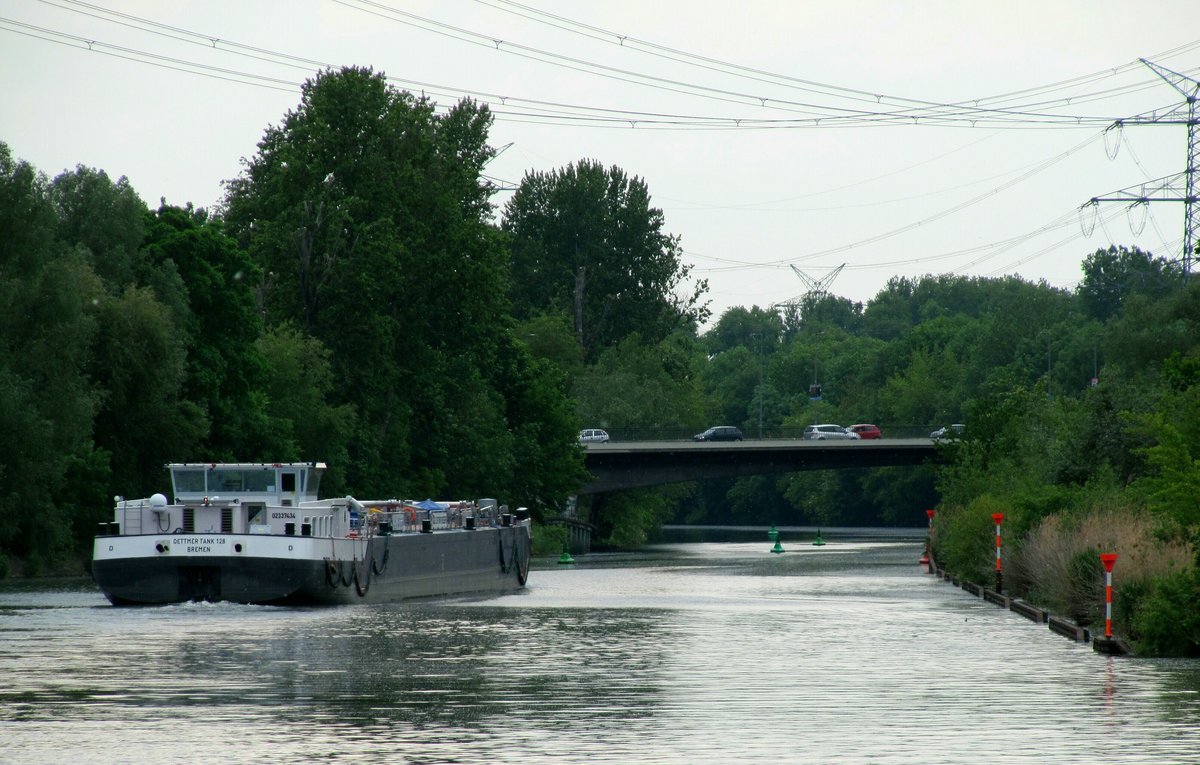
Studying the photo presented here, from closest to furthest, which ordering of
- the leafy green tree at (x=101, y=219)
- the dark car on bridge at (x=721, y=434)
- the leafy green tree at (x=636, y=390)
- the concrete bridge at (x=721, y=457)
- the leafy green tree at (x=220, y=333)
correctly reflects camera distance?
1. the leafy green tree at (x=101, y=219)
2. the leafy green tree at (x=220, y=333)
3. the concrete bridge at (x=721, y=457)
4. the dark car on bridge at (x=721, y=434)
5. the leafy green tree at (x=636, y=390)

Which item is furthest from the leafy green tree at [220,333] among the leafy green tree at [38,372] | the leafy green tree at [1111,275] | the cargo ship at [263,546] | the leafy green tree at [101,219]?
the leafy green tree at [1111,275]

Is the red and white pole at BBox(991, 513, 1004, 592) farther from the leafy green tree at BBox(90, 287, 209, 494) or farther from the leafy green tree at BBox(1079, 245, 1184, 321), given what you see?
the leafy green tree at BBox(1079, 245, 1184, 321)

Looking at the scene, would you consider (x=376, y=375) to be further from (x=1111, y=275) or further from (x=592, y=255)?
(x=1111, y=275)

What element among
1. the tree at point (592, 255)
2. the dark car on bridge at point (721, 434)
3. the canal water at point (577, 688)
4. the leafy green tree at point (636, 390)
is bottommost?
the canal water at point (577, 688)

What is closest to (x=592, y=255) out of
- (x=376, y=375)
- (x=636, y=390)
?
(x=636, y=390)

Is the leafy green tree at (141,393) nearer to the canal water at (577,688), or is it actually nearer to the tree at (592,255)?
the canal water at (577,688)

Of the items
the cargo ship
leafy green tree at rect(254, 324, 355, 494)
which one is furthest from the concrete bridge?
the cargo ship

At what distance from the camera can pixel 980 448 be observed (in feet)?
292

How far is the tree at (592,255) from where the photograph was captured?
490ft

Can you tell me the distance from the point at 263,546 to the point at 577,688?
82.4 ft

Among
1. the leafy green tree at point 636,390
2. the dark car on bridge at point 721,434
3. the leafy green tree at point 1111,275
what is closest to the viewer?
the dark car on bridge at point 721,434

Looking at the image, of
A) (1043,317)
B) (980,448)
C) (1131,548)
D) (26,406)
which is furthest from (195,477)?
(1043,317)

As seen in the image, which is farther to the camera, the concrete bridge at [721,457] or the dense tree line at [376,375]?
the concrete bridge at [721,457]

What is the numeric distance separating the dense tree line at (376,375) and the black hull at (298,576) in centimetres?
1297
